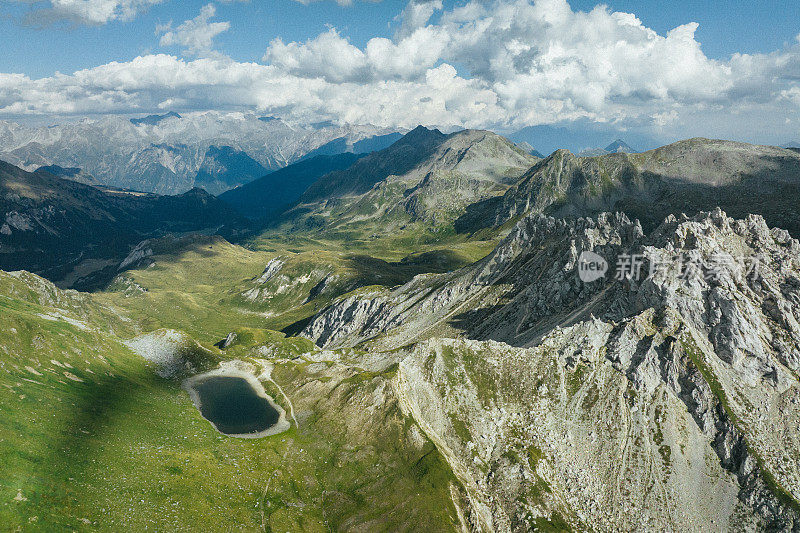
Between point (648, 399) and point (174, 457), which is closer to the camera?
point (174, 457)

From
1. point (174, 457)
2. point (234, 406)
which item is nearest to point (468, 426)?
point (174, 457)

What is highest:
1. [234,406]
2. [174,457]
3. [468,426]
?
[174,457]

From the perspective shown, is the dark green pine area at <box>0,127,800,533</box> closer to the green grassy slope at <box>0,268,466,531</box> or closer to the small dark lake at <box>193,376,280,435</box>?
the green grassy slope at <box>0,268,466,531</box>

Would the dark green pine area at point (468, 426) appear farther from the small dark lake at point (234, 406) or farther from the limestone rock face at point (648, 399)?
the small dark lake at point (234, 406)

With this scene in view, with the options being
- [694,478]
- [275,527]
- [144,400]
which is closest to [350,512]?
[275,527]

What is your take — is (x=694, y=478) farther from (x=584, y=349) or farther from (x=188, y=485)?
(x=188, y=485)

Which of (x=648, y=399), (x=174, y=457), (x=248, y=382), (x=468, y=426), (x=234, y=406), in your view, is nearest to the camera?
(x=174, y=457)

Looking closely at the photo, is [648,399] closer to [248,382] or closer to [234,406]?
[234,406]
